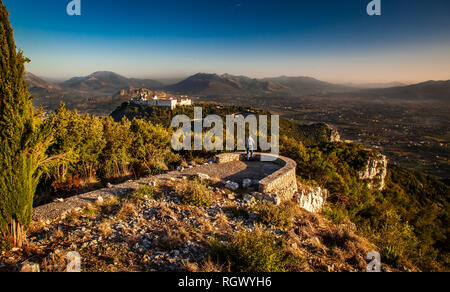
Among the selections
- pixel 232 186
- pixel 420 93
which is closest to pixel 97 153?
pixel 232 186

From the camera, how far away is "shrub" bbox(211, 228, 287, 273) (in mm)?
3479

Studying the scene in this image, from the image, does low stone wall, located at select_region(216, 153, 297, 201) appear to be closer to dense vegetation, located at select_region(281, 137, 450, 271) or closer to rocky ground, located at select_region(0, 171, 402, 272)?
rocky ground, located at select_region(0, 171, 402, 272)

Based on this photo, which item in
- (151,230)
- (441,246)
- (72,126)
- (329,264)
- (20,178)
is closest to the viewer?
(20,178)

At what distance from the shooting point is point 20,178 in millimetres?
3912

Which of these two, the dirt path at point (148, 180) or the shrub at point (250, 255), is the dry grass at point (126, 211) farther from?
the shrub at point (250, 255)

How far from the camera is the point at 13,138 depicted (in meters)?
3.83

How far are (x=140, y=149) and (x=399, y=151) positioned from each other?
81.1m

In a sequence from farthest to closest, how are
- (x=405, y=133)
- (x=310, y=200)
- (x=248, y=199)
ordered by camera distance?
(x=405, y=133), (x=310, y=200), (x=248, y=199)

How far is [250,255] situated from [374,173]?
98.4 feet

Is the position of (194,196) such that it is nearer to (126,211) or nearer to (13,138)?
(126,211)

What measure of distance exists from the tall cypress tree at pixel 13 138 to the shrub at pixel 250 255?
141 inches

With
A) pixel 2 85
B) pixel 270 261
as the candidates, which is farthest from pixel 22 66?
pixel 270 261

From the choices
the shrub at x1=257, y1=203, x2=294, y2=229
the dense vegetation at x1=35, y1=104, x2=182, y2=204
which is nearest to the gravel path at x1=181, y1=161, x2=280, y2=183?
the dense vegetation at x1=35, y1=104, x2=182, y2=204
